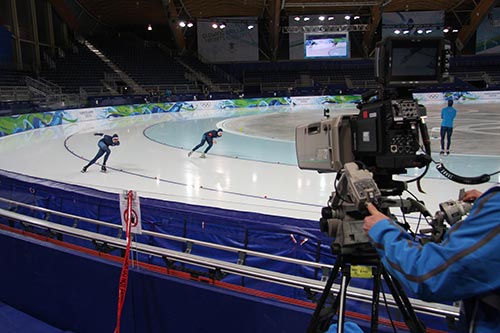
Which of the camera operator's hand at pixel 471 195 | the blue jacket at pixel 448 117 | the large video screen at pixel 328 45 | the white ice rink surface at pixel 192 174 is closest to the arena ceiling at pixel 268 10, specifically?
the large video screen at pixel 328 45

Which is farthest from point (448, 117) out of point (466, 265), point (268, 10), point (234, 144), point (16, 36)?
point (268, 10)

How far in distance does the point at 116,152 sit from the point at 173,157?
1.91 metres

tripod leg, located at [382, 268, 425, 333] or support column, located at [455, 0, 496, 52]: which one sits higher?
support column, located at [455, 0, 496, 52]

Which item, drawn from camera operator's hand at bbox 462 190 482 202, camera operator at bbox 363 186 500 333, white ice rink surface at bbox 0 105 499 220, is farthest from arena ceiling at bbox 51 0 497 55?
camera operator at bbox 363 186 500 333

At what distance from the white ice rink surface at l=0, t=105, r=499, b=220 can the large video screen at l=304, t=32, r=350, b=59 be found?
75.2ft

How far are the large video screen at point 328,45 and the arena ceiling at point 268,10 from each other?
1960 millimetres

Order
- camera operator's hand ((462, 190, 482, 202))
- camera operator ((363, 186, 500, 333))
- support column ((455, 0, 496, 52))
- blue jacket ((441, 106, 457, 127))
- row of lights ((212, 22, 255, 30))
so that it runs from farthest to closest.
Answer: support column ((455, 0, 496, 52))
row of lights ((212, 22, 255, 30))
blue jacket ((441, 106, 457, 127))
camera operator's hand ((462, 190, 482, 202))
camera operator ((363, 186, 500, 333))

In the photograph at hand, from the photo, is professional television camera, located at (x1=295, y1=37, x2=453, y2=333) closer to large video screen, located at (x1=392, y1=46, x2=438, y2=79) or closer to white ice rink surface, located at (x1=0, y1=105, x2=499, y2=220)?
large video screen, located at (x1=392, y1=46, x2=438, y2=79)

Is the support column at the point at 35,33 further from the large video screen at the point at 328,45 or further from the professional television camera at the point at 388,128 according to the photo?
the professional television camera at the point at 388,128

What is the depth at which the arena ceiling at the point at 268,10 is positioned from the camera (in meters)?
30.2

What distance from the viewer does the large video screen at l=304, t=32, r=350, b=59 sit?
112 feet

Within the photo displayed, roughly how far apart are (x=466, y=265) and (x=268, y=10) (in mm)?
32915

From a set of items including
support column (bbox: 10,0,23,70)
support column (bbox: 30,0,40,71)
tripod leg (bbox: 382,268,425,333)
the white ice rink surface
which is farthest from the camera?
support column (bbox: 30,0,40,71)

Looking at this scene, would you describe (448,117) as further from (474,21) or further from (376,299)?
(474,21)
